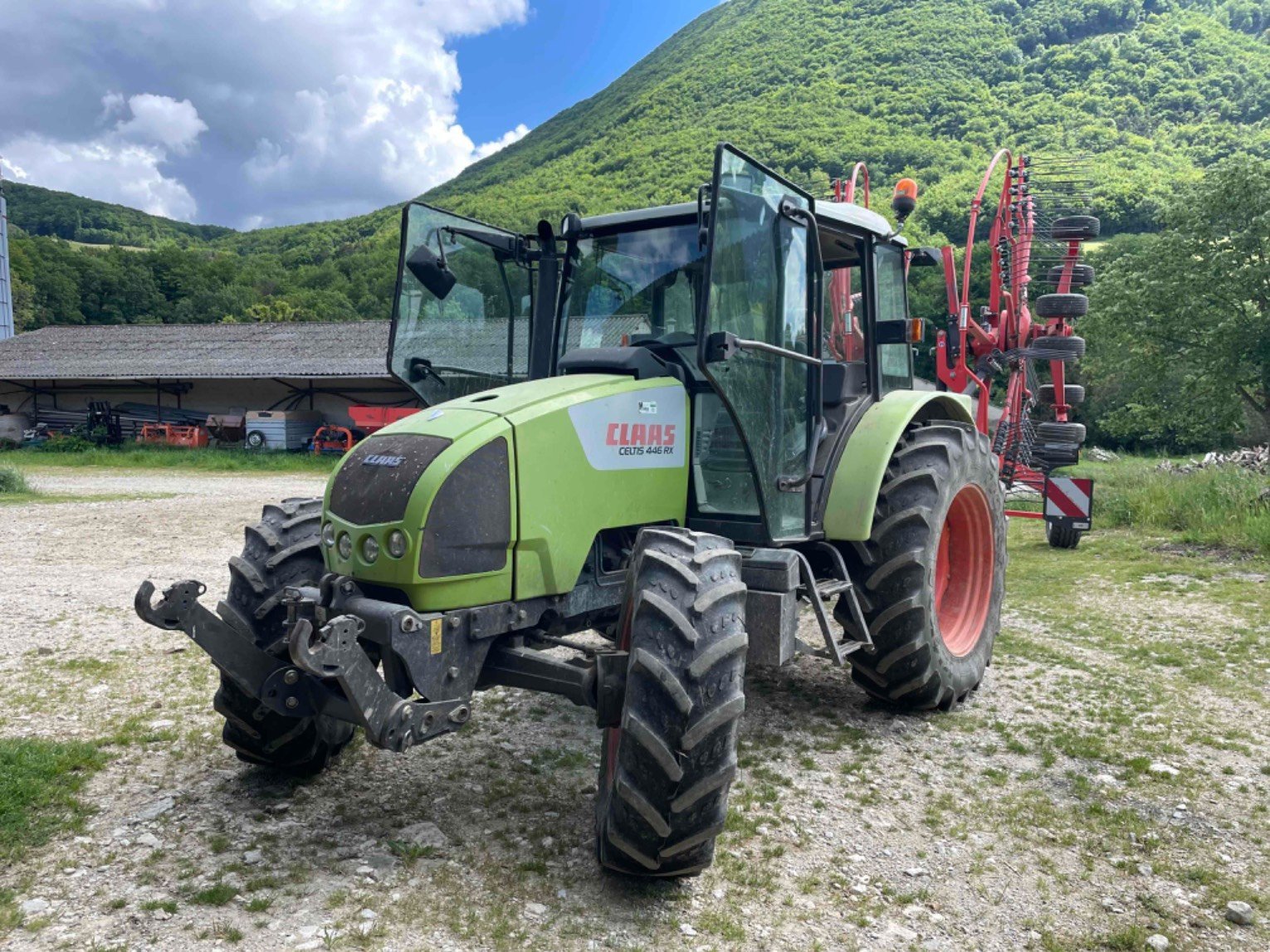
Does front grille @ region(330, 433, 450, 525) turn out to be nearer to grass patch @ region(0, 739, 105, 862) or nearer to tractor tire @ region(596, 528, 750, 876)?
tractor tire @ region(596, 528, 750, 876)

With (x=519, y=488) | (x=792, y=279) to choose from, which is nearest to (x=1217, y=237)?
(x=792, y=279)

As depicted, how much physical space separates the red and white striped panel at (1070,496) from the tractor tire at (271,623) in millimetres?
8006

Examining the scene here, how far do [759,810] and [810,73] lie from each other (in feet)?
249

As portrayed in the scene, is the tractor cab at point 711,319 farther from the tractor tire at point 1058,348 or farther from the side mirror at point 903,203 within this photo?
the tractor tire at point 1058,348

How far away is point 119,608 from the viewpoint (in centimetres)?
688

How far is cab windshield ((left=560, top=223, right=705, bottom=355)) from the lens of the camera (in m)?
4.07

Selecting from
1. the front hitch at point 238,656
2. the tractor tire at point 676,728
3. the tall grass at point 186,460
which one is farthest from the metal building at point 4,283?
the tractor tire at point 676,728

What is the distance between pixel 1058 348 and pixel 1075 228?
131cm

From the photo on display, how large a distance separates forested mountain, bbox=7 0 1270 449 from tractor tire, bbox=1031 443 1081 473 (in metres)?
23.6

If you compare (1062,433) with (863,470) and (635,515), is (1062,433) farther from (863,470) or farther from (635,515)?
(635,515)

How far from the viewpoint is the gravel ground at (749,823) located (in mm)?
2816

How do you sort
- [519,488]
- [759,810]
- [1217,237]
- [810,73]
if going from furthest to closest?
[810,73], [1217,237], [759,810], [519,488]

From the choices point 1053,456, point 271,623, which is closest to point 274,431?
point 1053,456

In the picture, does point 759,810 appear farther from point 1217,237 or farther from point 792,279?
point 1217,237
